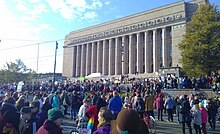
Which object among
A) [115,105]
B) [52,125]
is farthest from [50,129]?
[115,105]

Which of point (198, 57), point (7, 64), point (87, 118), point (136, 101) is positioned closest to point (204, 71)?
point (198, 57)

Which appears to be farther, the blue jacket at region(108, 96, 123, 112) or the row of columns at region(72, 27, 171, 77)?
the row of columns at region(72, 27, 171, 77)

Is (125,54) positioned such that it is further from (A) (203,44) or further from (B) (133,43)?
(A) (203,44)

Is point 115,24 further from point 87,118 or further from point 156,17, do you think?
point 87,118

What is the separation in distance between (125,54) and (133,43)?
170 inches

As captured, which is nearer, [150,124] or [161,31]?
[150,124]

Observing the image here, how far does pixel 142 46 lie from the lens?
5975cm

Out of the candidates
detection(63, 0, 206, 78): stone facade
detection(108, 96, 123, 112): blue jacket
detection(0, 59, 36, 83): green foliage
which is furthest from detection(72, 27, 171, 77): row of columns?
detection(108, 96, 123, 112): blue jacket

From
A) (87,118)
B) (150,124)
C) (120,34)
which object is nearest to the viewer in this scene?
(87,118)

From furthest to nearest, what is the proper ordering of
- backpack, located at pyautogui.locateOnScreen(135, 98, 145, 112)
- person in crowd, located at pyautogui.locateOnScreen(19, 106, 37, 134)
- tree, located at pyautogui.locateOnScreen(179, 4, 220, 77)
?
1. tree, located at pyautogui.locateOnScreen(179, 4, 220, 77)
2. backpack, located at pyautogui.locateOnScreen(135, 98, 145, 112)
3. person in crowd, located at pyautogui.locateOnScreen(19, 106, 37, 134)

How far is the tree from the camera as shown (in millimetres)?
29734

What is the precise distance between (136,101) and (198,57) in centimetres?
2047

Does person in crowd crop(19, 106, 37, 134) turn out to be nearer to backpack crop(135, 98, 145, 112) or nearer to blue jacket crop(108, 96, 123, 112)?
blue jacket crop(108, 96, 123, 112)

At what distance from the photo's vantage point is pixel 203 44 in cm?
3027
